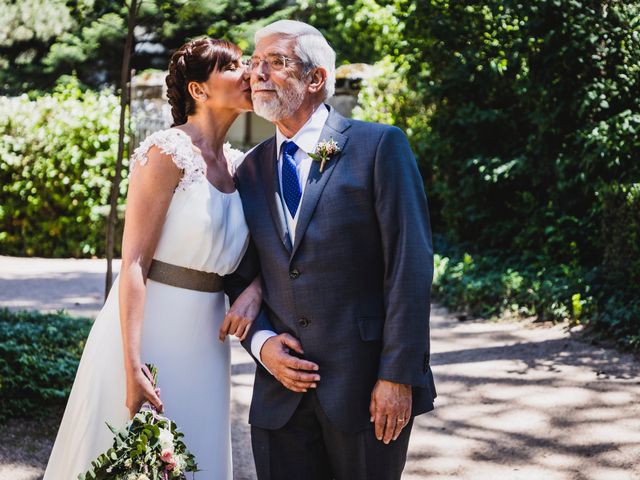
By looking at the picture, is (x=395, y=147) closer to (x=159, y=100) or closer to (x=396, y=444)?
(x=396, y=444)

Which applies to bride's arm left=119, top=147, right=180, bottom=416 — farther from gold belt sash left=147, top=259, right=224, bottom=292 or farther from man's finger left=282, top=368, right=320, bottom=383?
man's finger left=282, top=368, right=320, bottom=383

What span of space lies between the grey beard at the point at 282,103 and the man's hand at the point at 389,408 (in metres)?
0.91

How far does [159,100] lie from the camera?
13.7 m

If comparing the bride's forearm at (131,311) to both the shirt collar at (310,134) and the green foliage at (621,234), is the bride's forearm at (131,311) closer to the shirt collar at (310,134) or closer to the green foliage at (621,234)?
the shirt collar at (310,134)

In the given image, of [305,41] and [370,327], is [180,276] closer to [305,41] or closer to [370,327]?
[370,327]

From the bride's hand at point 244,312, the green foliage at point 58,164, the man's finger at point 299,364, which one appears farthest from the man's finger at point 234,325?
the green foliage at point 58,164

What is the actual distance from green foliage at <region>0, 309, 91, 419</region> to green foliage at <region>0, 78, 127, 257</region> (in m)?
4.98

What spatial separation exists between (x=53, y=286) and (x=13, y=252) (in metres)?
2.57

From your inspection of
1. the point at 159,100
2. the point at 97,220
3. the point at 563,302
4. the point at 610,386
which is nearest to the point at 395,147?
the point at 610,386

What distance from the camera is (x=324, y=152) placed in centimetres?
264

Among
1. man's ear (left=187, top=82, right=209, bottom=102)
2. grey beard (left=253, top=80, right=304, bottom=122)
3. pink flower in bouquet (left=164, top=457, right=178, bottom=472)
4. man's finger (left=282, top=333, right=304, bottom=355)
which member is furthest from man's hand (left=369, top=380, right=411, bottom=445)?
man's ear (left=187, top=82, right=209, bottom=102)

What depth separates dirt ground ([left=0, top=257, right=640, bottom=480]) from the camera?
448 cm

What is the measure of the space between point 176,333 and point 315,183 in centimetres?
77

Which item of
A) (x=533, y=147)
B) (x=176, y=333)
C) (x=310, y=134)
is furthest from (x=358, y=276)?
(x=533, y=147)
